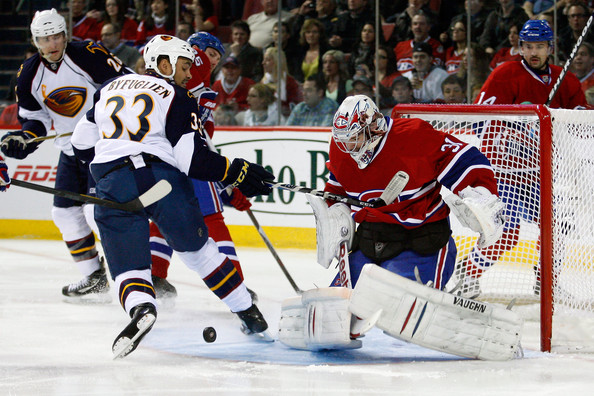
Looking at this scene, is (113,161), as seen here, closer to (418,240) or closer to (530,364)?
(418,240)

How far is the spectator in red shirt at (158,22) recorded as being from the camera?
6809 mm

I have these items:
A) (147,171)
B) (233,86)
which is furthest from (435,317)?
(233,86)

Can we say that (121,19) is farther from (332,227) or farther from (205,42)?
(332,227)

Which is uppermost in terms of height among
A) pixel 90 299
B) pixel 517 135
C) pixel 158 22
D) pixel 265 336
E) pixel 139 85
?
pixel 158 22

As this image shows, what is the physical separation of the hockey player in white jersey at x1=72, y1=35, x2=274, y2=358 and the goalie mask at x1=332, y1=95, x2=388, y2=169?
0.35 metres

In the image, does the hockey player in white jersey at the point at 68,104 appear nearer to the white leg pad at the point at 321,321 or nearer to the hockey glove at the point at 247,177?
the hockey glove at the point at 247,177

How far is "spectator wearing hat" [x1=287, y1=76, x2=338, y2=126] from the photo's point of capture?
609cm

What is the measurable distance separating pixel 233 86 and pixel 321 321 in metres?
3.62

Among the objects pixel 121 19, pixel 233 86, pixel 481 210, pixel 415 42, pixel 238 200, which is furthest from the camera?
pixel 121 19

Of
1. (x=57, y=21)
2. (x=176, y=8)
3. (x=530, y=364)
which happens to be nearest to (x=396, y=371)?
(x=530, y=364)

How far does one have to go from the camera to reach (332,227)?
10.5 ft

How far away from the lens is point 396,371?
9.47 feet

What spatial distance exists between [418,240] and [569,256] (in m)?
0.56

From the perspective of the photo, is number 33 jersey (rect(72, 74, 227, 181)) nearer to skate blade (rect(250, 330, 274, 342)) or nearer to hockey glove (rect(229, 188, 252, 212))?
skate blade (rect(250, 330, 274, 342))
